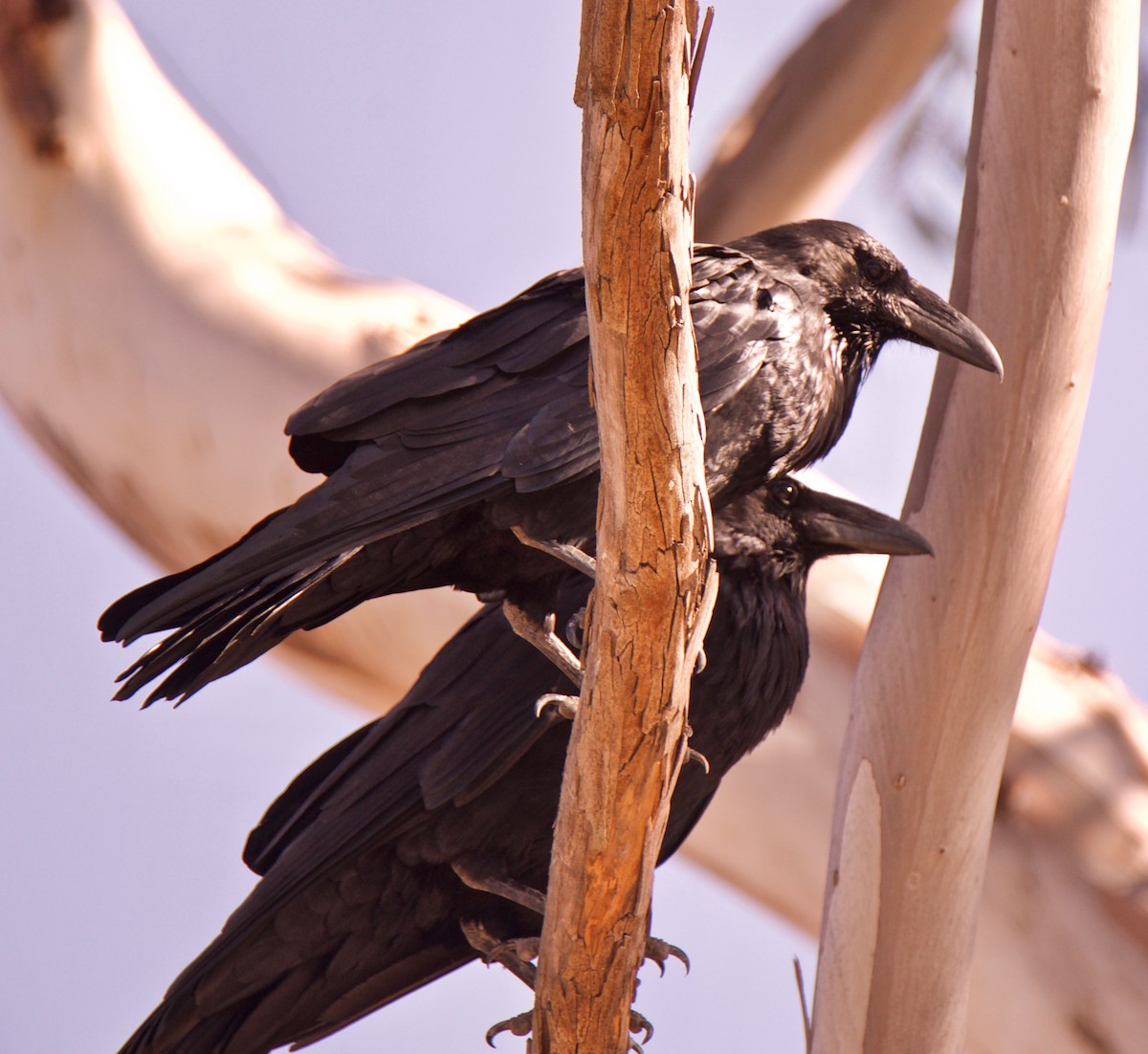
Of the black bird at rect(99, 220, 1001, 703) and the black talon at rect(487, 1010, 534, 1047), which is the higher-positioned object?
the black bird at rect(99, 220, 1001, 703)

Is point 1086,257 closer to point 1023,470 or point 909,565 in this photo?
point 1023,470

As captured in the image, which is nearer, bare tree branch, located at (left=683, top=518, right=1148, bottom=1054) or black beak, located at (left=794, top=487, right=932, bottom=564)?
black beak, located at (left=794, top=487, right=932, bottom=564)

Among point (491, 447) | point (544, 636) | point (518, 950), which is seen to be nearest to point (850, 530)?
point (544, 636)

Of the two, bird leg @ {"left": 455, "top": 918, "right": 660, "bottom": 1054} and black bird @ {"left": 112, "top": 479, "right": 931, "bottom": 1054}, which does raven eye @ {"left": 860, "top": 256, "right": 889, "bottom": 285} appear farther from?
bird leg @ {"left": 455, "top": 918, "right": 660, "bottom": 1054}

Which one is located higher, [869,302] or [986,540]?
[869,302]

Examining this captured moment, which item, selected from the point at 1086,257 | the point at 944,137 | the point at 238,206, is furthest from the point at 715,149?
the point at 1086,257

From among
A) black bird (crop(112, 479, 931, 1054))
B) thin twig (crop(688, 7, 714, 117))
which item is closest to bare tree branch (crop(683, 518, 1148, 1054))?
black bird (crop(112, 479, 931, 1054))

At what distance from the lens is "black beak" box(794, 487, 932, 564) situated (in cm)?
238

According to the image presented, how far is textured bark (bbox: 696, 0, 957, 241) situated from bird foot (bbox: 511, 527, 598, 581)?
2172mm

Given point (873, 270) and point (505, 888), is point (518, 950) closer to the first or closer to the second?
point (505, 888)

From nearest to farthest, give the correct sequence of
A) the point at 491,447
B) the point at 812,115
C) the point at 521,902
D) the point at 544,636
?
the point at 491,447 < the point at 544,636 < the point at 521,902 < the point at 812,115

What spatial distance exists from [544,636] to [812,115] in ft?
7.88

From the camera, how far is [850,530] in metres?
2.45

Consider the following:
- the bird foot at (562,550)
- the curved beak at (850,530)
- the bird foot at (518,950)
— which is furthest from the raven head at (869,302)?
the bird foot at (518,950)
